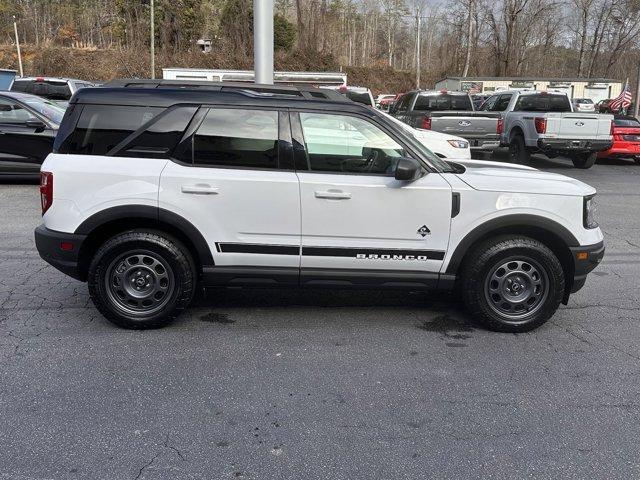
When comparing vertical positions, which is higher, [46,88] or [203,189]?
[46,88]

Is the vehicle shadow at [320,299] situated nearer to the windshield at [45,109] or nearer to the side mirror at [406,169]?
the side mirror at [406,169]

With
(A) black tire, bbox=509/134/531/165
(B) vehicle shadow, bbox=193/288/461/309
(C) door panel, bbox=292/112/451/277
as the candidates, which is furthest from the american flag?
(C) door panel, bbox=292/112/451/277

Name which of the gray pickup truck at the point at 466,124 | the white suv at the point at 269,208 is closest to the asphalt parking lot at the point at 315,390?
the white suv at the point at 269,208

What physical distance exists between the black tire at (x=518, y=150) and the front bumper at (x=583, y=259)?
10955mm

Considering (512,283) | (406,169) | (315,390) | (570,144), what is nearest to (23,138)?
(406,169)

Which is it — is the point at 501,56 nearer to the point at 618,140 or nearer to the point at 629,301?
the point at 618,140

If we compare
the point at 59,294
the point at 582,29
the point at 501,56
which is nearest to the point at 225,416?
the point at 59,294

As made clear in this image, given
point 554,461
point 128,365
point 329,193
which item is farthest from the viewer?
point 329,193

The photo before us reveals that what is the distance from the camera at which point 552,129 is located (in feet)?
46.5

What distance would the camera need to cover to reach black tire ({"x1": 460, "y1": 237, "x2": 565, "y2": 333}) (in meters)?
4.50

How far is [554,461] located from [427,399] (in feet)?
2.70

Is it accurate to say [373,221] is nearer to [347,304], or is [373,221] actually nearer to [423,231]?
[423,231]

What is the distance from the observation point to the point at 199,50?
45.6m

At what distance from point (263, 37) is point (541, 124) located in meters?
7.46
